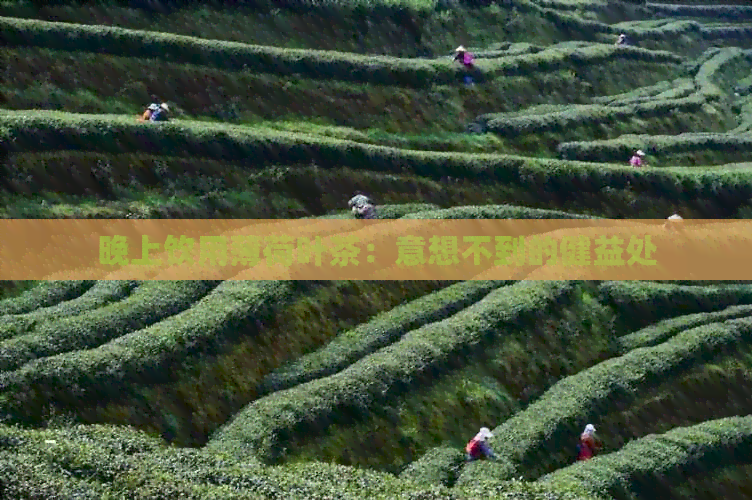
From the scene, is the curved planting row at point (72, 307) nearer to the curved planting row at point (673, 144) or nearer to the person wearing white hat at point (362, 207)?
the person wearing white hat at point (362, 207)

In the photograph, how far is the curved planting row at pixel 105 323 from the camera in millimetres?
29875

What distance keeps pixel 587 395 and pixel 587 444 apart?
281 centimetres

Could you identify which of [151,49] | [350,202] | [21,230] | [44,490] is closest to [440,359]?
[350,202]

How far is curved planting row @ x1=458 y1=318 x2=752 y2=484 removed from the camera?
32.2 m

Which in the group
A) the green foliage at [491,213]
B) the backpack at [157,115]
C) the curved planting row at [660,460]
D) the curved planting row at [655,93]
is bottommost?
the curved planting row at [660,460]

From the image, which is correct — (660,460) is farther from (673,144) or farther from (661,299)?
(673,144)

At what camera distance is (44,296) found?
115ft

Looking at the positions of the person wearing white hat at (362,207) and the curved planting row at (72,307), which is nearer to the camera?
the curved planting row at (72,307)

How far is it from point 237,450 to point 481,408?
10.2 m

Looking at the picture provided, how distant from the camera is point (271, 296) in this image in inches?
1404

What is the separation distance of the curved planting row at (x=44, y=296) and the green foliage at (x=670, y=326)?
80.0 ft

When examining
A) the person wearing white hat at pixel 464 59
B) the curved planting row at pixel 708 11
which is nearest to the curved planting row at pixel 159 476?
the person wearing white hat at pixel 464 59

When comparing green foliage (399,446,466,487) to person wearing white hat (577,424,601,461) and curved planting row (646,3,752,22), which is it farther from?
curved planting row (646,3,752,22)

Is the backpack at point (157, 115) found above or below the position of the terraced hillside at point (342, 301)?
above
